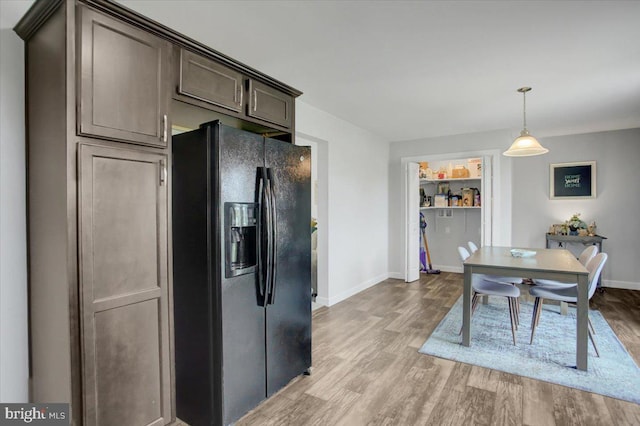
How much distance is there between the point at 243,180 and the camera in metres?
2.12

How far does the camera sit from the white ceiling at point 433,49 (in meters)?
2.16

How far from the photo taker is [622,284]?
17.6 feet

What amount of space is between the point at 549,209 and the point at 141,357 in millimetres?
6214

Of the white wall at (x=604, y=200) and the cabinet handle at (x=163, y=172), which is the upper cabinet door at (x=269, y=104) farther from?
the white wall at (x=604, y=200)

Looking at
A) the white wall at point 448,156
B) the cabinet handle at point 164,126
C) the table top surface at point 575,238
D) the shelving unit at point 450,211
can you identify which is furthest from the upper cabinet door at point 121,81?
the table top surface at point 575,238

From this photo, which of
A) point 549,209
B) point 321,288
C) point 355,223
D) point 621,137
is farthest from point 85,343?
point 621,137

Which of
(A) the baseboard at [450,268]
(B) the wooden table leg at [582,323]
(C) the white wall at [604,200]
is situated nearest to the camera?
(B) the wooden table leg at [582,323]

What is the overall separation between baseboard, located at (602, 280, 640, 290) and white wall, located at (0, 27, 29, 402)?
723 cm

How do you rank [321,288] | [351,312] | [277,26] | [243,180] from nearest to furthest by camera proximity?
[243,180] < [277,26] < [351,312] < [321,288]

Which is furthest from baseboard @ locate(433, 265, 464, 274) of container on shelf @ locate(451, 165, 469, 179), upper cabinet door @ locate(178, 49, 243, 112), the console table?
upper cabinet door @ locate(178, 49, 243, 112)

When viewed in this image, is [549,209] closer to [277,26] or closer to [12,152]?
[277,26]

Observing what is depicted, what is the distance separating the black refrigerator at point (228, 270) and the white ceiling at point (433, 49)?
0.84 m

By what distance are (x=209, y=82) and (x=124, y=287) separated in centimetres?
129

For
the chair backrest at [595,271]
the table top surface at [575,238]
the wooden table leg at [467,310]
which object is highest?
the table top surface at [575,238]
